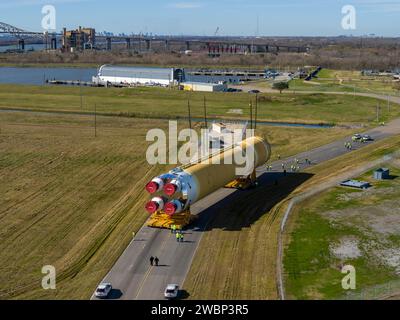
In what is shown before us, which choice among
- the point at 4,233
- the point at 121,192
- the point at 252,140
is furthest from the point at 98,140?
the point at 4,233

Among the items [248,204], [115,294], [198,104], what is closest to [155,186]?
[248,204]

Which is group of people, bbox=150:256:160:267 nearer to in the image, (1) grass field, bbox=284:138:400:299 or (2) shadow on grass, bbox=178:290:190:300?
(2) shadow on grass, bbox=178:290:190:300

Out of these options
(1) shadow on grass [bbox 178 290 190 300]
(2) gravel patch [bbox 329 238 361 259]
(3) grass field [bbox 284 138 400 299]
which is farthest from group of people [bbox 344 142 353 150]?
(1) shadow on grass [bbox 178 290 190 300]

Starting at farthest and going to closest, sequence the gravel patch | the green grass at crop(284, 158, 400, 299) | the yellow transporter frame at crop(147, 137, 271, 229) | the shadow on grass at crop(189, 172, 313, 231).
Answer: the shadow on grass at crop(189, 172, 313, 231) < the yellow transporter frame at crop(147, 137, 271, 229) < the gravel patch < the green grass at crop(284, 158, 400, 299)

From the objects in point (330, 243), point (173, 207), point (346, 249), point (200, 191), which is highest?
point (200, 191)

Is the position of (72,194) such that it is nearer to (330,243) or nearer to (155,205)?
(155,205)

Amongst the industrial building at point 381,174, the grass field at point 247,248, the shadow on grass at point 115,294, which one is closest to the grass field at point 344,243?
the grass field at point 247,248
